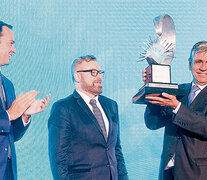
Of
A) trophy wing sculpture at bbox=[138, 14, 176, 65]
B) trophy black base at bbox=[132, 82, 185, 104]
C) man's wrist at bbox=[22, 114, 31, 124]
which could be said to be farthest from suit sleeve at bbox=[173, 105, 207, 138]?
man's wrist at bbox=[22, 114, 31, 124]

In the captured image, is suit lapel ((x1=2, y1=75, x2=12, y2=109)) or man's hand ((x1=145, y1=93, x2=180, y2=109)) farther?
suit lapel ((x1=2, y1=75, x2=12, y2=109))

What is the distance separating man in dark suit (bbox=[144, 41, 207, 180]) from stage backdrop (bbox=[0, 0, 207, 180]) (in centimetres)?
117

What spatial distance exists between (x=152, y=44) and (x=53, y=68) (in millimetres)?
1440

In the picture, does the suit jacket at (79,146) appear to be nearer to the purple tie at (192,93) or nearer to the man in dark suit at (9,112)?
the man in dark suit at (9,112)

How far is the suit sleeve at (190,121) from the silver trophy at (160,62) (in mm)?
159

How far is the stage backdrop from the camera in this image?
3498 millimetres

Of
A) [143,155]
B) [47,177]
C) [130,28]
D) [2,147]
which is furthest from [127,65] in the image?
[2,147]

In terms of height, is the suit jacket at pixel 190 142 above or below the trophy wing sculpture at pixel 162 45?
below

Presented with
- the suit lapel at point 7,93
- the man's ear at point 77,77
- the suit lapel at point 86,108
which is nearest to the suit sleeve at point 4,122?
the suit lapel at point 7,93

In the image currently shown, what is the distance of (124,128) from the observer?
354 cm

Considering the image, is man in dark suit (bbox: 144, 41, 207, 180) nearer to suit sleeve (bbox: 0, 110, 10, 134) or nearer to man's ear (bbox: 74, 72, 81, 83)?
man's ear (bbox: 74, 72, 81, 83)

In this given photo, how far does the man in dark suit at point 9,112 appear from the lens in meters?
2.12

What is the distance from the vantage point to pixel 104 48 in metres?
3.56

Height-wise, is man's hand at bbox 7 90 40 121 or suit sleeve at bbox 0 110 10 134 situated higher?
man's hand at bbox 7 90 40 121
